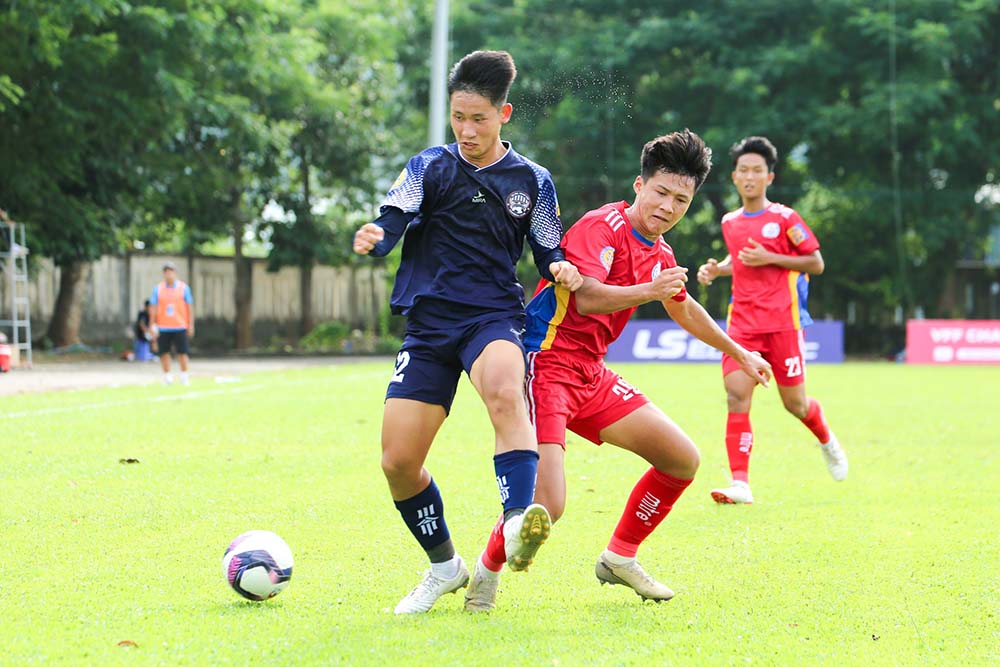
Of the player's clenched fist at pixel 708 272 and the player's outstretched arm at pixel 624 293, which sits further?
the player's clenched fist at pixel 708 272

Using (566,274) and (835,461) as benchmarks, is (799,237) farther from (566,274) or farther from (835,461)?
(566,274)

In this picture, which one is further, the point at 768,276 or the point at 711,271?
the point at 768,276

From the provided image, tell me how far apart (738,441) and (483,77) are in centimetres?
426

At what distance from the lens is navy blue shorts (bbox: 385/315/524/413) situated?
4.86m

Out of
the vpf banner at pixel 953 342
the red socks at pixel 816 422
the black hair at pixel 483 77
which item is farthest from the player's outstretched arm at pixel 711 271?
the vpf banner at pixel 953 342

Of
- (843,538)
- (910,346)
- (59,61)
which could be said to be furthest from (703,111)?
(843,538)

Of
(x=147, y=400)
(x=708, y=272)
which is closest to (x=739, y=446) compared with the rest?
(x=708, y=272)

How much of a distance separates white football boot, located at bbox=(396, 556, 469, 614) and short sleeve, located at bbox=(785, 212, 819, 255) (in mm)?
4743

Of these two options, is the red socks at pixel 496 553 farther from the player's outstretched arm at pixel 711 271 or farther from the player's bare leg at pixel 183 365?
the player's bare leg at pixel 183 365

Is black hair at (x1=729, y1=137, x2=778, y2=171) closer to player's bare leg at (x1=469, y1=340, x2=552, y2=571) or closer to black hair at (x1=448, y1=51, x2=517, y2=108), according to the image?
black hair at (x1=448, y1=51, x2=517, y2=108)

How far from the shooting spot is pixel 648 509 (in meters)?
5.35

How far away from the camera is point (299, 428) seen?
1244 cm

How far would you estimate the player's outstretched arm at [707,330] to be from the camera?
550cm

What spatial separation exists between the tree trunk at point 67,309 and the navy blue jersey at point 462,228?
92.5 feet
